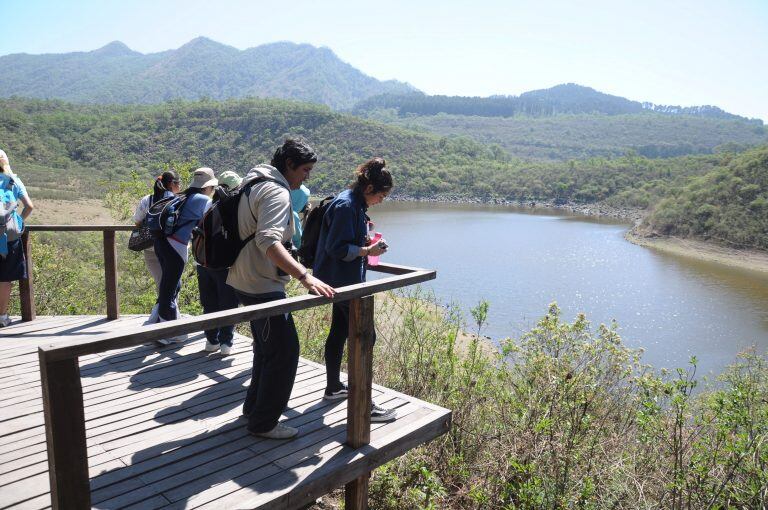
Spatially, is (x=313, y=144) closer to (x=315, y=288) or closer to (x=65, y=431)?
(x=315, y=288)

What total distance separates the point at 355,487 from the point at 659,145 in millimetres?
148975

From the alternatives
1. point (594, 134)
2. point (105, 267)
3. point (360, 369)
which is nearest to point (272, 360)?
point (360, 369)

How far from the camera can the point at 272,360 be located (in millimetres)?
2613

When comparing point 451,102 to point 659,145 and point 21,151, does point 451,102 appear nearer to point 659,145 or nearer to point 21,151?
point 659,145

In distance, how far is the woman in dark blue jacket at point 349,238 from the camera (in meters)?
2.87

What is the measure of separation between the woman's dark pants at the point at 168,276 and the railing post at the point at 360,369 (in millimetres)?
1750

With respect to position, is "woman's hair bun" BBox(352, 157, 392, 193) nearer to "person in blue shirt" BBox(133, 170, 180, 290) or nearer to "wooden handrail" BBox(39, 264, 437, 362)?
"wooden handrail" BBox(39, 264, 437, 362)

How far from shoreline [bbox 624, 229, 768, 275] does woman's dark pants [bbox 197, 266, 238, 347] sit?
3141cm

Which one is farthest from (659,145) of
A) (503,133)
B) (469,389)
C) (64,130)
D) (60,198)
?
(469,389)

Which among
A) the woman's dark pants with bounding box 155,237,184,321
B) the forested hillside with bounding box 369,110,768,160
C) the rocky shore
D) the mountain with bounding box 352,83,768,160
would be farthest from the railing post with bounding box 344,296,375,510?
the forested hillside with bounding box 369,110,768,160

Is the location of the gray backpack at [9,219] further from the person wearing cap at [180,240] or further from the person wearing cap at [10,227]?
the person wearing cap at [180,240]

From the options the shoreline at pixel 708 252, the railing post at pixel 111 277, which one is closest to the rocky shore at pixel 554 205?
the shoreline at pixel 708 252

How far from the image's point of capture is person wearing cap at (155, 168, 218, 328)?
3.74 metres

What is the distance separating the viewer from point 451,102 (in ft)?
622
